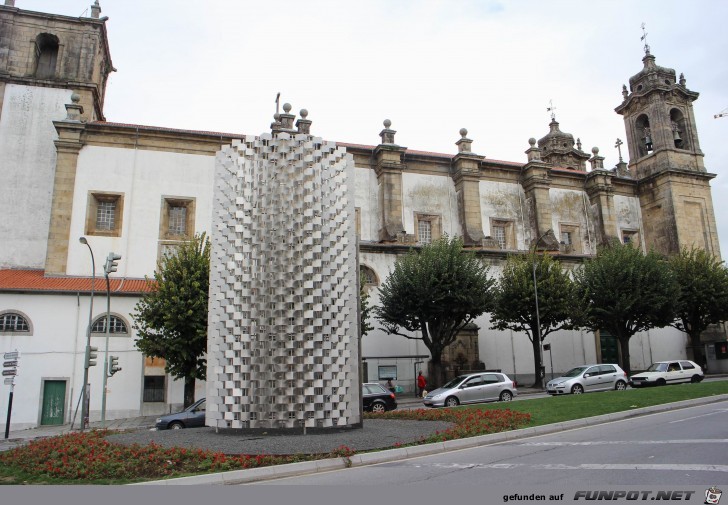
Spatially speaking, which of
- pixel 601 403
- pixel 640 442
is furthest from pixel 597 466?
pixel 601 403

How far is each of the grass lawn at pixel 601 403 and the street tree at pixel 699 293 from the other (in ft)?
51.2

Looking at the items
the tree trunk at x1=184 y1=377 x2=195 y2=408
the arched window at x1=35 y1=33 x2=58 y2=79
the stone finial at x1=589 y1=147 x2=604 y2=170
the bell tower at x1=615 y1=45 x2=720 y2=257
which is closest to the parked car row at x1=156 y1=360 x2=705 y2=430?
the tree trunk at x1=184 y1=377 x2=195 y2=408

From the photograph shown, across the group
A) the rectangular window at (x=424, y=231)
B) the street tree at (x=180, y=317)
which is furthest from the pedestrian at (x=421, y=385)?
the street tree at (x=180, y=317)

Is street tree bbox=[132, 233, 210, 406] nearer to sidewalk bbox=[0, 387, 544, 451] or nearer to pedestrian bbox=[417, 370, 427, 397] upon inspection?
sidewalk bbox=[0, 387, 544, 451]

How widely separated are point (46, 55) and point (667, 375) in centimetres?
4208

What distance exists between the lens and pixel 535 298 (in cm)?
3169

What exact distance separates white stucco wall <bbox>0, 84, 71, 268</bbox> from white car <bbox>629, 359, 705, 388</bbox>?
32870mm

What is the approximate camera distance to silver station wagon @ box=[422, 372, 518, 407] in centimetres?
2339

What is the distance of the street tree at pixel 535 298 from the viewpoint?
31.8 metres

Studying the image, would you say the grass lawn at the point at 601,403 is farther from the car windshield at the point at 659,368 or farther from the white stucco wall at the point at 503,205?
the white stucco wall at the point at 503,205

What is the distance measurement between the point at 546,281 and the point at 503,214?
10.2 meters

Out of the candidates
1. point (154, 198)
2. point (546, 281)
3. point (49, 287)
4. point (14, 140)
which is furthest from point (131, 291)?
point (546, 281)

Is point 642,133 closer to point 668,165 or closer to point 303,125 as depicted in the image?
point 668,165

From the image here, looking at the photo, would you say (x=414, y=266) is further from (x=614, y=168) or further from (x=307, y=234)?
(x=614, y=168)
